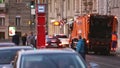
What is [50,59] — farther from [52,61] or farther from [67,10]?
[67,10]

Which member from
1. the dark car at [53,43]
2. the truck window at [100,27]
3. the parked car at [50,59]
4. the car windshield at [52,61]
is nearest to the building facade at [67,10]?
the dark car at [53,43]

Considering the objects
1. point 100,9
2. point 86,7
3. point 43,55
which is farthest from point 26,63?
point 86,7

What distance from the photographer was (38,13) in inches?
1372

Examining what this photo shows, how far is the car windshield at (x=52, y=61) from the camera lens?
11.2m

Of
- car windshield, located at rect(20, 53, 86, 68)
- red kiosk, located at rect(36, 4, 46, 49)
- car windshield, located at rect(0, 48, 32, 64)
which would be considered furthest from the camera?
red kiosk, located at rect(36, 4, 46, 49)

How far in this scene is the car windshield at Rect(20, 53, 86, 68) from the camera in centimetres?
1118

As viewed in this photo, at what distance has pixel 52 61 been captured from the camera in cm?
1135

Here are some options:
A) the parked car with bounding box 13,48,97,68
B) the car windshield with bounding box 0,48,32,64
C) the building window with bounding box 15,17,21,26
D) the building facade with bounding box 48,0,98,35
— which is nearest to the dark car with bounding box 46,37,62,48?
the building facade with bounding box 48,0,98,35

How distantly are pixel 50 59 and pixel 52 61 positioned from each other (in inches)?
3.4

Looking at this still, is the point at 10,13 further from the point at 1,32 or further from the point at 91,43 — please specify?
the point at 91,43

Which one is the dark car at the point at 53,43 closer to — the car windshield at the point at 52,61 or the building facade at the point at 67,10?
the building facade at the point at 67,10

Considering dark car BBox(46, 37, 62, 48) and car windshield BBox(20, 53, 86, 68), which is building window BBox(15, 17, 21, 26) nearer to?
dark car BBox(46, 37, 62, 48)

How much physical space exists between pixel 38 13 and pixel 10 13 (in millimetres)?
61485

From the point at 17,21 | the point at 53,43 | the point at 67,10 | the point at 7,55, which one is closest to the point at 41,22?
the point at 53,43
